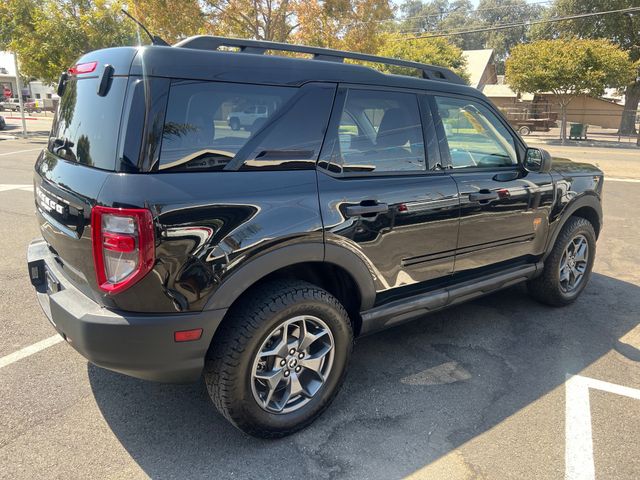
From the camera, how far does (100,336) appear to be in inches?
84.9

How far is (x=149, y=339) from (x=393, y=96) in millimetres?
1973

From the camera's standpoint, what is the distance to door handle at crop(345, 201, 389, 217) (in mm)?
2670

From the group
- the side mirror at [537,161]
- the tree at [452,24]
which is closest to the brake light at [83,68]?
the side mirror at [537,161]

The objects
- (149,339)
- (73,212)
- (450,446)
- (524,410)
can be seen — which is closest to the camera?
(149,339)

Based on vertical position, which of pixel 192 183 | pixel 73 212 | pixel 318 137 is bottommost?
pixel 73 212

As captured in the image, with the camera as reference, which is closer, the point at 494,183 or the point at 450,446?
the point at 450,446

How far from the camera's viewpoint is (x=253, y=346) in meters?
2.39

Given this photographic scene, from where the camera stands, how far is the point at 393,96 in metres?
3.05

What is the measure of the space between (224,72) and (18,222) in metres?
5.58

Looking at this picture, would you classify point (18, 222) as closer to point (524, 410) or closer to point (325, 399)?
point (325, 399)

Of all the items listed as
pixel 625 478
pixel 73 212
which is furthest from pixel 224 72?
pixel 625 478

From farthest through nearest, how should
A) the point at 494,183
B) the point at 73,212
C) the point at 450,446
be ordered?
1. the point at 494,183
2. the point at 450,446
3. the point at 73,212

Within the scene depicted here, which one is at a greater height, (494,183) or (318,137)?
(318,137)

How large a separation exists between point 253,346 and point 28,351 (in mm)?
1941
